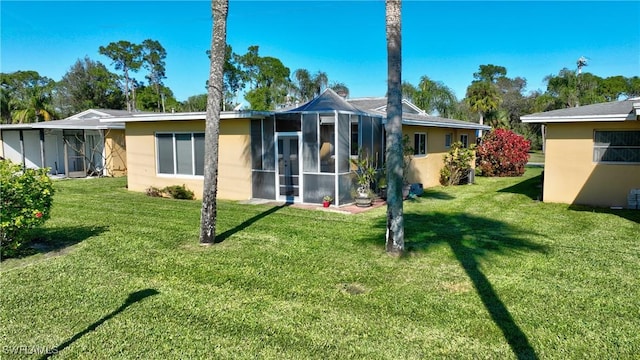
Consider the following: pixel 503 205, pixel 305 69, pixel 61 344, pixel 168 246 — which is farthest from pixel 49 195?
pixel 305 69

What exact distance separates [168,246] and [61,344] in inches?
142

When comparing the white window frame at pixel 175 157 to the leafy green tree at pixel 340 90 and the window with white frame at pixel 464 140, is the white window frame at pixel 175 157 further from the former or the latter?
the window with white frame at pixel 464 140

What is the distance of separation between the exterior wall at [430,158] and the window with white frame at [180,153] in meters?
7.88

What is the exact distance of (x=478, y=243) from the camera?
25.4 feet

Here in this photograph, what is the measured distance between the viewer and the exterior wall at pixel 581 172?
37.8 feet

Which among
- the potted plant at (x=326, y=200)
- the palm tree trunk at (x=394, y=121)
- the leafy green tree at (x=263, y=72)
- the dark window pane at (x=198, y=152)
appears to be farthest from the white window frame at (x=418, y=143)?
the leafy green tree at (x=263, y=72)

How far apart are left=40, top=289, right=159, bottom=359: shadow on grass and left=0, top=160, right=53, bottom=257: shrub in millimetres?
2678

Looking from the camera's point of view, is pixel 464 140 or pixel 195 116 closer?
pixel 195 116

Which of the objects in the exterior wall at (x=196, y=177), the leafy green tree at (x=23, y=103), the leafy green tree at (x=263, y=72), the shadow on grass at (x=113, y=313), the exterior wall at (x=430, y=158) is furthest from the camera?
the leafy green tree at (x=263, y=72)

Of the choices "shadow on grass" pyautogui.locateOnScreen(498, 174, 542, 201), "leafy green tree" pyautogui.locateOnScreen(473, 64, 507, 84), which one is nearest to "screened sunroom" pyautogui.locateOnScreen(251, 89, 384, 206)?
"shadow on grass" pyautogui.locateOnScreen(498, 174, 542, 201)

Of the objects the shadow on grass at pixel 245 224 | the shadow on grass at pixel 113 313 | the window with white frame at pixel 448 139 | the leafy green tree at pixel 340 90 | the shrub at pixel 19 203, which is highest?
the leafy green tree at pixel 340 90

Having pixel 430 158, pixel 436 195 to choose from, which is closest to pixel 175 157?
pixel 436 195

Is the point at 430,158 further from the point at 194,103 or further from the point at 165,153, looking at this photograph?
the point at 194,103

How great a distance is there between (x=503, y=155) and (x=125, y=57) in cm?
5632
